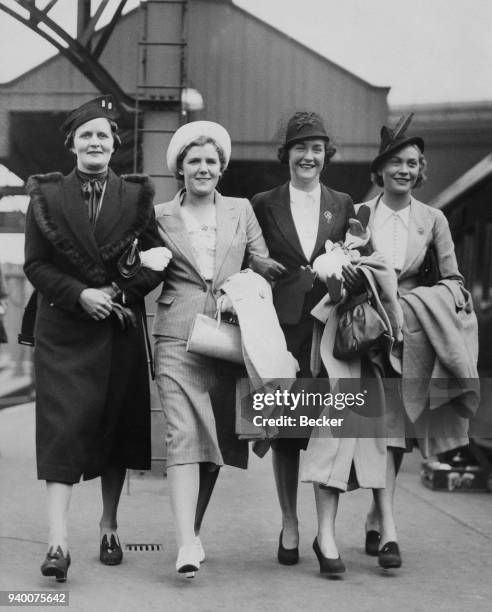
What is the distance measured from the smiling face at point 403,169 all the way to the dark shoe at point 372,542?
4.93 feet

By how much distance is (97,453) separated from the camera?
4.35 m

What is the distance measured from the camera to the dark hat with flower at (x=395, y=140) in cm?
464

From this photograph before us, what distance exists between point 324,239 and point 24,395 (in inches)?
294

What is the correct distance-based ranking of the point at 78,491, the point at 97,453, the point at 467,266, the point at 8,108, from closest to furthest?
the point at 97,453 → the point at 78,491 → the point at 8,108 → the point at 467,266

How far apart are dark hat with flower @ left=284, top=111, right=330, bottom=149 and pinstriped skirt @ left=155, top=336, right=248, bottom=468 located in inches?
38.9

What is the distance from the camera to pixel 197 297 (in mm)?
4387

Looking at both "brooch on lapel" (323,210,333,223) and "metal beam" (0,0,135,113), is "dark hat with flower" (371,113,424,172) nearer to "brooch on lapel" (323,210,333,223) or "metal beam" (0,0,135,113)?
"brooch on lapel" (323,210,333,223)

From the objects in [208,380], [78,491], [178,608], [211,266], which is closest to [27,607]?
[178,608]

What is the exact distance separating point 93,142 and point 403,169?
4.38 ft

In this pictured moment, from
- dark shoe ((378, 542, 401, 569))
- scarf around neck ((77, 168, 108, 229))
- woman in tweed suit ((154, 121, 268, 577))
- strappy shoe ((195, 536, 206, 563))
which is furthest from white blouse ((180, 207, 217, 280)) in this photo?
dark shoe ((378, 542, 401, 569))

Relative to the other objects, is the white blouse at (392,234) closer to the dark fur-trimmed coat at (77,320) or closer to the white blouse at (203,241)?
the white blouse at (203,241)

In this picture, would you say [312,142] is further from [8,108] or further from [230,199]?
[8,108]

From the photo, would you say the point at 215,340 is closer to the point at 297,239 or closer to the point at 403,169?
the point at 297,239

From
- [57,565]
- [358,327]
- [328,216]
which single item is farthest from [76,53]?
[57,565]
